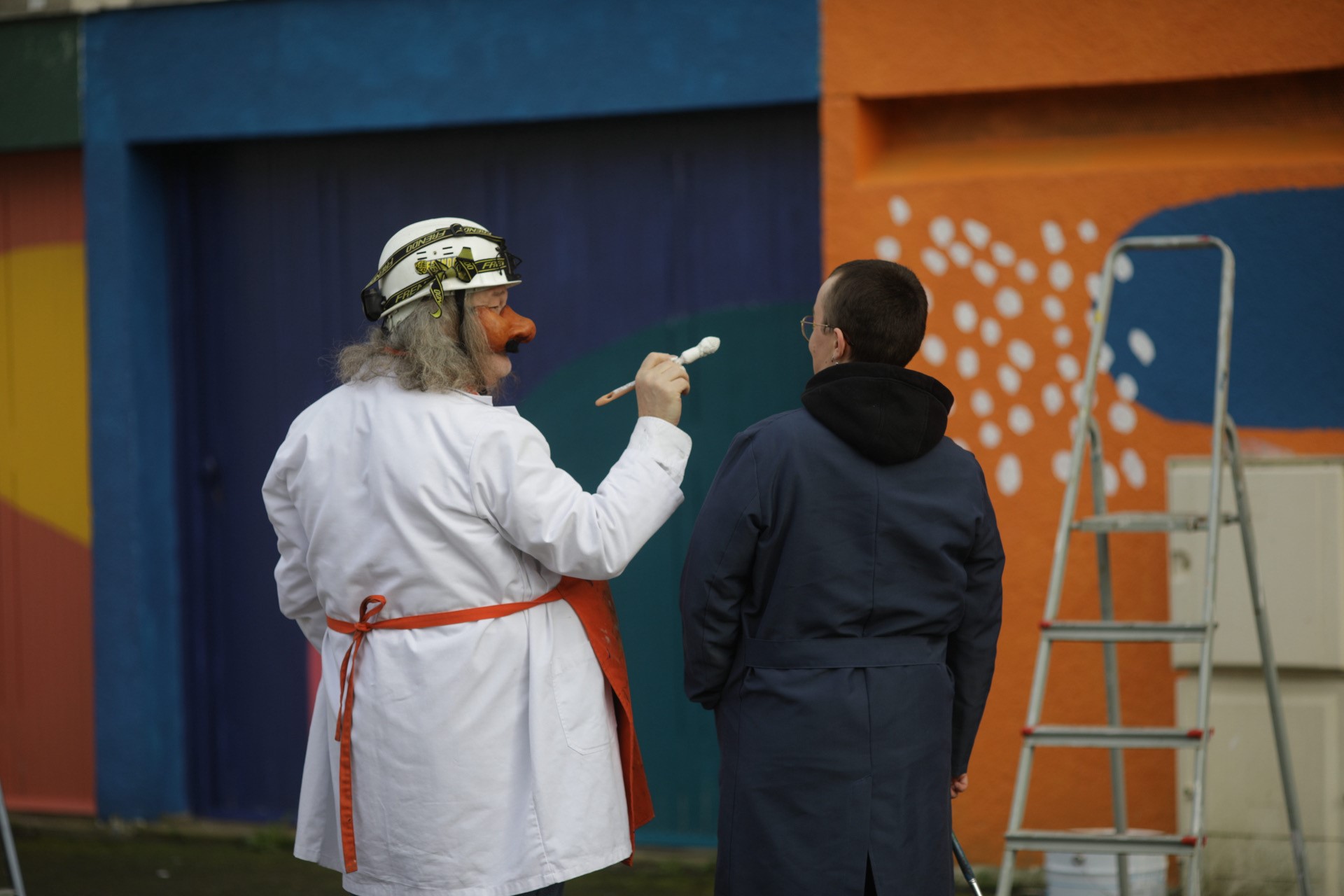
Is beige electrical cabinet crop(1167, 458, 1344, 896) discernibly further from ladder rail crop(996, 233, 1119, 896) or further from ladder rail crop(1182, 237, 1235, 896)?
ladder rail crop(996, 233, 1119, 896)

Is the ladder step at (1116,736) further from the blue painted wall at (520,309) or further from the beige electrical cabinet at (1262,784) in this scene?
the blue painted wall at (520,309)

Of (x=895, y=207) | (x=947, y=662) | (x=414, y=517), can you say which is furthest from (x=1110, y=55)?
(x=414, y=517)

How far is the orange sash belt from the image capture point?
2.67m

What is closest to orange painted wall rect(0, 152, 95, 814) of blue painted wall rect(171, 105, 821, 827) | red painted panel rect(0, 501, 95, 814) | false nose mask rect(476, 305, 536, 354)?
red painted panel rect(0, 501, 95, 814)

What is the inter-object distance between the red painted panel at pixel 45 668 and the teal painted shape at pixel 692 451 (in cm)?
190

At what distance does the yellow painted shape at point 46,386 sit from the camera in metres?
5.46

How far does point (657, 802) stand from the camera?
5031 mm

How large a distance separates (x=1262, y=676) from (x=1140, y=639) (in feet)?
3.15

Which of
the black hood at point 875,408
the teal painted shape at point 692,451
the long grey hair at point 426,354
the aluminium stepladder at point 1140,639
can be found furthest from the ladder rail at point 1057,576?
the long grey hair at point 426,354

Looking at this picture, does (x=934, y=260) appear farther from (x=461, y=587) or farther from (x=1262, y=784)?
(x=461, y=587)

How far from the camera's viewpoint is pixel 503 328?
9.15ft

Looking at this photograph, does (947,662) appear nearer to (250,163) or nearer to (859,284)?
(859,284)

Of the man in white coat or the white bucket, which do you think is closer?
the man in white coat

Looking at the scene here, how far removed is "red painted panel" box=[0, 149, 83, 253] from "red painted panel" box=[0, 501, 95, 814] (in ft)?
3.40
